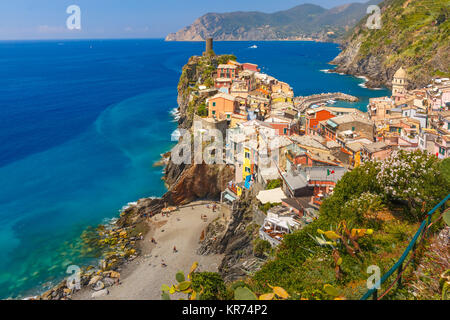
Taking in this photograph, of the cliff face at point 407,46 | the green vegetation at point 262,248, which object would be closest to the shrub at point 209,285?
the green vegetation at point 262,248

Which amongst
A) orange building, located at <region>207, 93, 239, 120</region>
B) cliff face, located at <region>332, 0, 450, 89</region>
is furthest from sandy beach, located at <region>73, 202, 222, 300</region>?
cliff face, located at <region>332, 0, 450, 89</region>

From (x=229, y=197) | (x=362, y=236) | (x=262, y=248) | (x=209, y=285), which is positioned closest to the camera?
(x=209, y=285)

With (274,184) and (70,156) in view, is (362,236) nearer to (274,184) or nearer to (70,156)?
(274,184)

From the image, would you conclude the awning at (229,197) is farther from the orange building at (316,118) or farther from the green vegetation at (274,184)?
the orange building at (316,118)

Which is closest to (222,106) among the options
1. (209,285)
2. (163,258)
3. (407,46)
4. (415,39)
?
(163,258)

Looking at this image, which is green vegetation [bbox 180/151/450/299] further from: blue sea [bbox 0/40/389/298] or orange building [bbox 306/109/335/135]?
orange building [bbox 306/109/335/135]

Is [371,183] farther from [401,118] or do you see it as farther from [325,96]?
[325,96]

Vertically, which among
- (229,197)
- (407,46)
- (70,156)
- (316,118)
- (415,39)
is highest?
(415,39)
